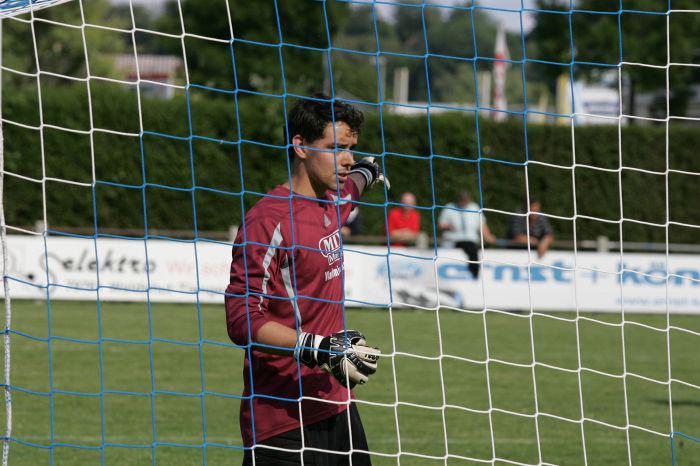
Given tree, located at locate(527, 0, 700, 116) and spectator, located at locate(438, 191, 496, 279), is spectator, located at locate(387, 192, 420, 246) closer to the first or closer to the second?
spectator, located at locate(438, 191, 496, 279)

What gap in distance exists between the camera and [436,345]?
11.6 m

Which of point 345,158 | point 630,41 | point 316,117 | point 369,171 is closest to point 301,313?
point 345,158

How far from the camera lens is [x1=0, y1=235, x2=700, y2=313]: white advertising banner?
47.0ft

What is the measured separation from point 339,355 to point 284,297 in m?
0.31

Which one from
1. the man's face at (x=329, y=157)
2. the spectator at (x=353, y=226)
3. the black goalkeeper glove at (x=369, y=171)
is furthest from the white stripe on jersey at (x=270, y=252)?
the spectator at (x=353, y=226)

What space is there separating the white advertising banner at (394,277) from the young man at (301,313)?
10490 mm

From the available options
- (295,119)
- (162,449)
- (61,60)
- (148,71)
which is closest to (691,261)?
(162,449)

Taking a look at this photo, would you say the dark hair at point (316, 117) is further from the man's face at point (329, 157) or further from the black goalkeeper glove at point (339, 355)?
the black goalkeeper glove at point (339, 355)

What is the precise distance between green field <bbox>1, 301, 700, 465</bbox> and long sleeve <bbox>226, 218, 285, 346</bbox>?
0.57 metres

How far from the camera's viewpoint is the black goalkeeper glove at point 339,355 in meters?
3.41

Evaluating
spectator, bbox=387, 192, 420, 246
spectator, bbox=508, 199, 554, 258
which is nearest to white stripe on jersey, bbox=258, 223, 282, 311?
spectator, bbox=508, 199, 554, 258

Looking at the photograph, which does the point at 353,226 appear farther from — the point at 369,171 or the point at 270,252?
the point at 270,252

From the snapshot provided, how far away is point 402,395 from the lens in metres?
8.46

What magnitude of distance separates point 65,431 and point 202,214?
585 inches
